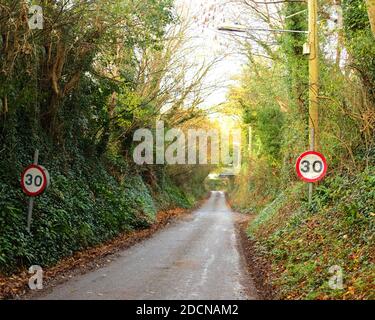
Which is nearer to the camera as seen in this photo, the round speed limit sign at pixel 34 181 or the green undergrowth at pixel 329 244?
the green undergrowth at pixel 329 244

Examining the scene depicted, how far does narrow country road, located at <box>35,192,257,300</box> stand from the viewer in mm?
8125

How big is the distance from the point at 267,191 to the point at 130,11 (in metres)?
19.5

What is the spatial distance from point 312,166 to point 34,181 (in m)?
6.87

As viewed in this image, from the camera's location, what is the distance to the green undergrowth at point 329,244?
23.6 ft

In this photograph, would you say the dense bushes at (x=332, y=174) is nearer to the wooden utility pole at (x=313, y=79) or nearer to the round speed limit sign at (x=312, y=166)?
the wooden utility pole at (x=313, y=79)

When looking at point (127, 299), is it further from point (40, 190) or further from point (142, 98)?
point (142, 98)

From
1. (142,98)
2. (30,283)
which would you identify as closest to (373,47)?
(30,283)

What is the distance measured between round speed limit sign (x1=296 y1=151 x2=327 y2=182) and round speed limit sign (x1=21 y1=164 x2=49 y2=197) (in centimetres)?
633

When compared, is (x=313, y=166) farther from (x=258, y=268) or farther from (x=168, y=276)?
(x=168, y=276)

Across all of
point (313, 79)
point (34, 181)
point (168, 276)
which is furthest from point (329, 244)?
point (34, 181)

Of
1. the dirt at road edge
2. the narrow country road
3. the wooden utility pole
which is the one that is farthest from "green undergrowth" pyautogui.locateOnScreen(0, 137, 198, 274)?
the wooden utility pole

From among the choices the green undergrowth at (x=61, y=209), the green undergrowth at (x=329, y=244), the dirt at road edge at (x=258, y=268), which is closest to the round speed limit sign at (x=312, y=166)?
the green undergrowth at (x=329, y=244)

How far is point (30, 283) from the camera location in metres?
8.46

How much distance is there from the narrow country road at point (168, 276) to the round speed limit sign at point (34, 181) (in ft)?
7.13
